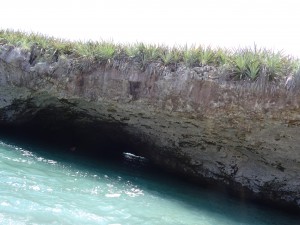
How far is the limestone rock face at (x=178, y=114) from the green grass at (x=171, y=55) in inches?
8.6

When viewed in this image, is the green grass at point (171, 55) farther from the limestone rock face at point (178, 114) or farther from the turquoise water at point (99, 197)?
the turquoise water at point (99, 197)

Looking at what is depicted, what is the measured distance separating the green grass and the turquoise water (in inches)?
118

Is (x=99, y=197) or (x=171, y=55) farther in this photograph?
(x=171, y=55)

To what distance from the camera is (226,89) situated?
342 inches

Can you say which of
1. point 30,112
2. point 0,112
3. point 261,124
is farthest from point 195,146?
point 0,112

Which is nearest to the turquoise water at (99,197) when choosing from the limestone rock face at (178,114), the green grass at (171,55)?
the limestone rock face at (178,114)

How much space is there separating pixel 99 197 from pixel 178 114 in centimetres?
343

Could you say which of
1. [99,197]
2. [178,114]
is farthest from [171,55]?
[99,197]

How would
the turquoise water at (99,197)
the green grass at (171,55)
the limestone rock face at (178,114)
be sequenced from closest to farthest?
the turquoise water at (99,197) < the green grass at (171,55) < the limestone rock face at (178,114)

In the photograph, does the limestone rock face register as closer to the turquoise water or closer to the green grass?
the green grass

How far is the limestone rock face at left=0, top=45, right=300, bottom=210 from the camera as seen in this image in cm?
866

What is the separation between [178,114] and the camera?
9.84 m

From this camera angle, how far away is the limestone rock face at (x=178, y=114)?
8.66m

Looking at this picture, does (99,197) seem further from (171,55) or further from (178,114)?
(171,55)
